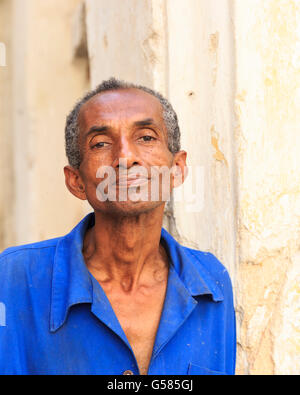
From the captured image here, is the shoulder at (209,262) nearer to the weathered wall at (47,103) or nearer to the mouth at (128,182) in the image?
the mouth at (128,182)

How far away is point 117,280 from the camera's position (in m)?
1.82

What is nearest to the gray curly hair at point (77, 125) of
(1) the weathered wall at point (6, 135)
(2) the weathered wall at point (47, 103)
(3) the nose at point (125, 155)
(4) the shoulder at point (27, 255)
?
(3) the nose at point (125, 155)

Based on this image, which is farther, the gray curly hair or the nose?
the gray curly hair

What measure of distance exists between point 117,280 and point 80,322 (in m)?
0.22

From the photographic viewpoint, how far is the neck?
177 cm

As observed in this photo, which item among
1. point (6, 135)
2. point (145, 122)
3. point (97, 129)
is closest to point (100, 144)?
point (97, 129)

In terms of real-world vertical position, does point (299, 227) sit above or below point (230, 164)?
below

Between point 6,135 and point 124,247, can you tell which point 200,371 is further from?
point 6,135

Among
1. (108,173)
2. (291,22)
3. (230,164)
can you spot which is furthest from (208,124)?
(108,173)

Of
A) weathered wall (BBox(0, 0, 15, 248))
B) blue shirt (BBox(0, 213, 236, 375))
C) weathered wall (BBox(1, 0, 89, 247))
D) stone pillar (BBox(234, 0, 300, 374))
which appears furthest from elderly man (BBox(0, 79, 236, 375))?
weathered wall (BBox(0, 0, 15, 248))

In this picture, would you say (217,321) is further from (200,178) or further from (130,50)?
(130,50)

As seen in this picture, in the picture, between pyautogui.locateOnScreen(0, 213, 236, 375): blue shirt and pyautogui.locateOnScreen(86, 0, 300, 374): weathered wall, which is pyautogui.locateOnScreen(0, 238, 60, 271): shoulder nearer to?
pyautogui.locateOnScreen(0, 213, 236, 375): blue shirt

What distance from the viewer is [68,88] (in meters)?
3.36
